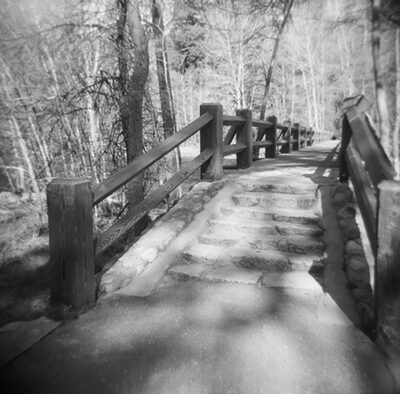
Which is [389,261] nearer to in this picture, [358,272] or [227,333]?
[358,272]

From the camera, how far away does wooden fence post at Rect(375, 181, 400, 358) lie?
1.81m

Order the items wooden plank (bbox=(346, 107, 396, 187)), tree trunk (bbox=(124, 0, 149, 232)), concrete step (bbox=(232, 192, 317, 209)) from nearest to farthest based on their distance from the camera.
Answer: wooden plank (bbox=(346, 107, 396, 187)), concrete step (bbox=(232, 192, 317, 209)), tree trunk (bbox=(124, 0, 149, 232))

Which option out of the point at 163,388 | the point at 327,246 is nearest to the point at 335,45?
the point at 327,246

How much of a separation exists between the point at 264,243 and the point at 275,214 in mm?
488

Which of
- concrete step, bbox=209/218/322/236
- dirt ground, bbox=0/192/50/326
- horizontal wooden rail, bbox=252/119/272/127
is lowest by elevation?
dirt ground, bbox=0/192/50/326

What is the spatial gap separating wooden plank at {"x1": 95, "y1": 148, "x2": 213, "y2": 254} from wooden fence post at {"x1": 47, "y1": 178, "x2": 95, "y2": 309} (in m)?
0.26

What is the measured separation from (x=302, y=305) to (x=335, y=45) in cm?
3365

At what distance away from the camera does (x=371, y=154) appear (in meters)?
2.46

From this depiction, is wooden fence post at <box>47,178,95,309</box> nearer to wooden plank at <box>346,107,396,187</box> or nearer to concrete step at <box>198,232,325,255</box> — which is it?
concrete step at <box>198,232,325,255</box>

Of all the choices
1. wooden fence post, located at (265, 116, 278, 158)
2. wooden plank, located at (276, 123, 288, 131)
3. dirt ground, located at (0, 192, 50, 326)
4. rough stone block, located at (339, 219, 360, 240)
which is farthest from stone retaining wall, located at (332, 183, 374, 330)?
wooden plank, located at (276, 123, 288, 131)

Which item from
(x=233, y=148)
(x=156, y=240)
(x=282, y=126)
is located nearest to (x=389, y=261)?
(x=156, y=240)

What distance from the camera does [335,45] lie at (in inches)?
1182

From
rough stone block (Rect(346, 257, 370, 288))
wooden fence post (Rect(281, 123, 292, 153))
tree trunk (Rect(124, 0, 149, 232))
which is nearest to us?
rough stone block (Rect(346, 257, 370, 288))

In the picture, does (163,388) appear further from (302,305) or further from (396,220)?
(396,220)
